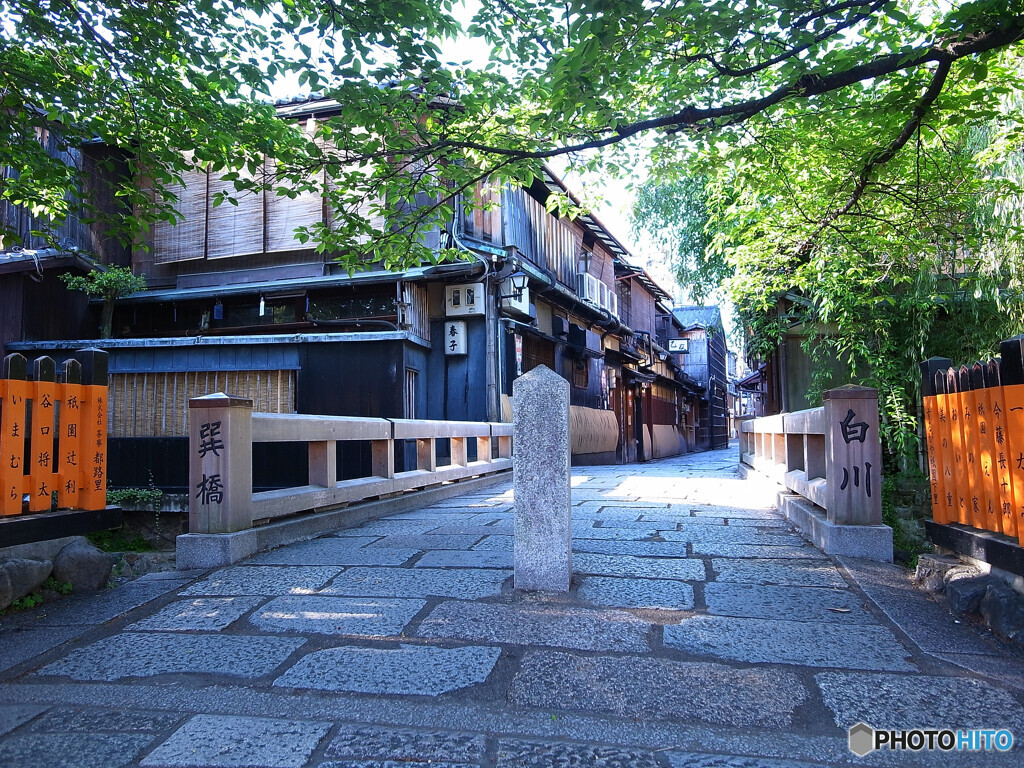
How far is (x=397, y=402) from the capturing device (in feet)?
39.4

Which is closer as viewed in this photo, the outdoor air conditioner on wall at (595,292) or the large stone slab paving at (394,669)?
the large stone slab paving at (394,669)

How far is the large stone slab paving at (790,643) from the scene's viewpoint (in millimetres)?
3119

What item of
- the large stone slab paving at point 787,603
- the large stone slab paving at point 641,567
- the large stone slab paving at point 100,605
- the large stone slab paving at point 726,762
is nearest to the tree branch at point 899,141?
the large stone slab paving at point 787,603

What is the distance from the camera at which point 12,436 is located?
14.0 feet

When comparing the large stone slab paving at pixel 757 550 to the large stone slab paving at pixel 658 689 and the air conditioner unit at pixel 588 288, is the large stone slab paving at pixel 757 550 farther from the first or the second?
the air conditioner unit at pixel 588 288

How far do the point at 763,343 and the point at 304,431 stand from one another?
9.53m

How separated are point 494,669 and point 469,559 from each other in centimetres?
222

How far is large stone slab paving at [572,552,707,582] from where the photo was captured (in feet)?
15.4

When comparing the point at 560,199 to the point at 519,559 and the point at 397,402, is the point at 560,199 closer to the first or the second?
the point at 519,559

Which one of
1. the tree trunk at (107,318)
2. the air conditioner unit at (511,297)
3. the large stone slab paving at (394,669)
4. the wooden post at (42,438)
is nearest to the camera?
the large stone slab paving at (394,669)

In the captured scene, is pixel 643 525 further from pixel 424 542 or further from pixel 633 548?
pixel 424 542

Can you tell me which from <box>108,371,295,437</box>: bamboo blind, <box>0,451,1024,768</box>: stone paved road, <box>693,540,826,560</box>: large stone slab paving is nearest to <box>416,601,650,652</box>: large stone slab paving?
<box>0,451,1024,768</box>: stone paved road

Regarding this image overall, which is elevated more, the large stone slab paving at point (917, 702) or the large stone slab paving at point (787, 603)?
the large stone slab paving at point (787, 603)

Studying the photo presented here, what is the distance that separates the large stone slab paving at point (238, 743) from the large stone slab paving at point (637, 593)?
2085 millimetres
